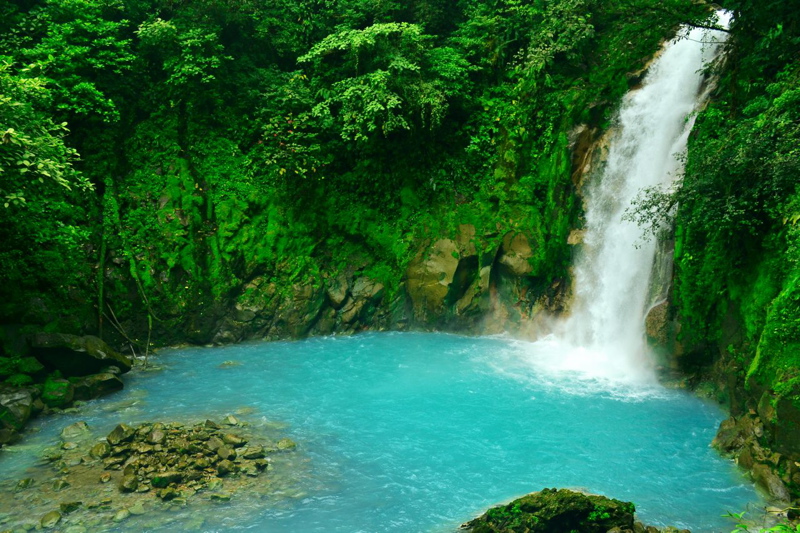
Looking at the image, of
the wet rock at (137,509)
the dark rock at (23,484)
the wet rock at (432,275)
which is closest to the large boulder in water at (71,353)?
the dark rock at (23,484)

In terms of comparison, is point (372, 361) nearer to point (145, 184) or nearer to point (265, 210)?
point (265, 210)

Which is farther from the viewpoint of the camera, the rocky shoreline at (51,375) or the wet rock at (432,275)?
the wet rock at (432,275)

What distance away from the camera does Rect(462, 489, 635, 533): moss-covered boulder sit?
607 cm

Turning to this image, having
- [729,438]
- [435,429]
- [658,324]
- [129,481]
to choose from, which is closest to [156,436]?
[129,481]

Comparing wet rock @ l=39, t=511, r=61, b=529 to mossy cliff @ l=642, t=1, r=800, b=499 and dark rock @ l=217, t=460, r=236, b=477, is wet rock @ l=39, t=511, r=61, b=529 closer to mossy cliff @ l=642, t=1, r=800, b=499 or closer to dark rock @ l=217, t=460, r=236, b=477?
dark rock @ l=217, t=460, r=236, b=477

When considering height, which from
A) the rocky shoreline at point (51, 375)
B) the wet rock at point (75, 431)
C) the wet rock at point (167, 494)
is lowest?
the wet rock at point (167, 494)

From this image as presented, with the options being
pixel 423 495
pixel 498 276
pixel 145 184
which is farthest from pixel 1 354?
pixel 498 276

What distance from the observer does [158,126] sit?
1405 centimetres

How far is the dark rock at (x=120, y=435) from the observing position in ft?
25.9

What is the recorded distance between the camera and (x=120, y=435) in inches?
312

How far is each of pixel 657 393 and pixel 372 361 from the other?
587cm

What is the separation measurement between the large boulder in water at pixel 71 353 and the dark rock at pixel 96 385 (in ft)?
0.77

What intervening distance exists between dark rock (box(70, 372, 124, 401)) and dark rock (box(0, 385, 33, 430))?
88cm

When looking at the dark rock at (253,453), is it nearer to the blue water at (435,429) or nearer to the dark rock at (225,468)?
the dark rock at (225,468)
